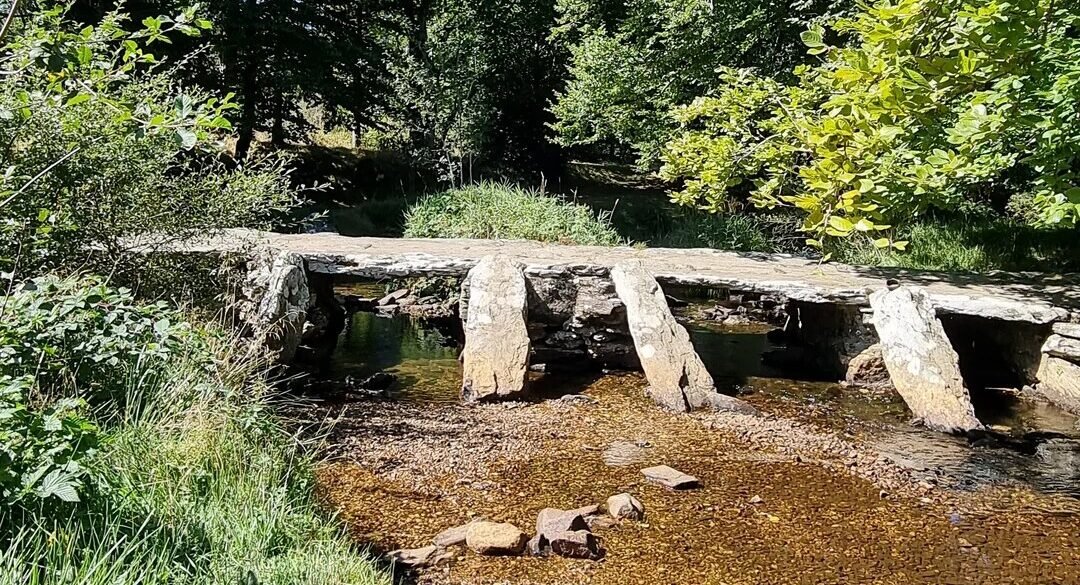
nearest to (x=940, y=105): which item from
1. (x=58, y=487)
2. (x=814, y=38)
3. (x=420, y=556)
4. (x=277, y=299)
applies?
(x=814, y=38)

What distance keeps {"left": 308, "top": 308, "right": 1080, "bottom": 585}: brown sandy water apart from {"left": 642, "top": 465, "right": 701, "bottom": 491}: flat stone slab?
70 millimetres

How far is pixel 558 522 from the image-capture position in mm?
3939

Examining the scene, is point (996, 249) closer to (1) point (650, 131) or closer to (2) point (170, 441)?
(1) point (650, 131)

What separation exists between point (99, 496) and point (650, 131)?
11263mm

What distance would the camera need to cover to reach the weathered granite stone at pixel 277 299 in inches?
266

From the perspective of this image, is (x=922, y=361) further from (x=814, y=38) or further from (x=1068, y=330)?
(x=814, y=38)

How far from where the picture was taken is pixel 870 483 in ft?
15.7

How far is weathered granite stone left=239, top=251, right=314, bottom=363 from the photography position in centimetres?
675

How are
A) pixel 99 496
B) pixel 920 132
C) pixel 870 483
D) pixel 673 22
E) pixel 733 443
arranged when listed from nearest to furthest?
pixel 99 496, pixel 870 483, pixel 733 443, pixel 920 132, pixel 673 22

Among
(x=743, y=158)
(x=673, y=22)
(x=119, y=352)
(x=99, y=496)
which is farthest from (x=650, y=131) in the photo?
(x=99, y=496)

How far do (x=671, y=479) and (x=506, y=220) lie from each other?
6881mm

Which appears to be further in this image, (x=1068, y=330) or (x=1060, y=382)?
(x=1060, y=382)

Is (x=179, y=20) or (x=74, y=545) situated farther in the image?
(x=179, y=20)

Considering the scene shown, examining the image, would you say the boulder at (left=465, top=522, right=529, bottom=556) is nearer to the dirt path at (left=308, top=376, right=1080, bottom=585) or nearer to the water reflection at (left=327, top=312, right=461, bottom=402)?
the dirt path at (left=308, top=376, right=1080, bottom=585)
